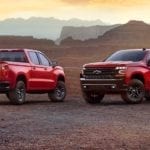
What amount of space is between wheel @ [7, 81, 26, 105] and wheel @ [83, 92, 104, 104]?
7.80ft

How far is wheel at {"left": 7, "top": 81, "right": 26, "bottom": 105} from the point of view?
21188 millimetres

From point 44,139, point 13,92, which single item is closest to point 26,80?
point 13,92

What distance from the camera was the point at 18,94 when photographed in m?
21.4

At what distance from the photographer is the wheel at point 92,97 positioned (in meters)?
22.9

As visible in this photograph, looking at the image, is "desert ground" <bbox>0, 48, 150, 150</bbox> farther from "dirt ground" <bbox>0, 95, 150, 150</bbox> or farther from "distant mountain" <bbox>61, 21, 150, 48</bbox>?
"distant mountain" <bbox>61, 21, 150, 48</bbox>

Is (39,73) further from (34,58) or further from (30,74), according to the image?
(30,74)

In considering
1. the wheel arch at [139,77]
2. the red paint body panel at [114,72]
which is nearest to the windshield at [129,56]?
the red paint body panel at [114,72]

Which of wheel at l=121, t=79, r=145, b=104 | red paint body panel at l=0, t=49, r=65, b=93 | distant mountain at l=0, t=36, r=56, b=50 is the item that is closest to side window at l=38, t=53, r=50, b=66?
red paint body panel at l=0, t=49, r=65, b=93

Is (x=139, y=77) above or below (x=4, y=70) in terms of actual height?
below

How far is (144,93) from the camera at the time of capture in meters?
22.4

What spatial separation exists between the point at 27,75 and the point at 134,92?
3.60 meters

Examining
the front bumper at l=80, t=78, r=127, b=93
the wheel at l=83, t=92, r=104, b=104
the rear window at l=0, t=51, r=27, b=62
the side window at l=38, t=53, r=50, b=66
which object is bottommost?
the wheel at l=83, t=92, r=104, b=104

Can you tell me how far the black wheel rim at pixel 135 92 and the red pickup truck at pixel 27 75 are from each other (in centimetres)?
326

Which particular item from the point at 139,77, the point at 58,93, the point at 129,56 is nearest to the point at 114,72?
the point at 139,77
